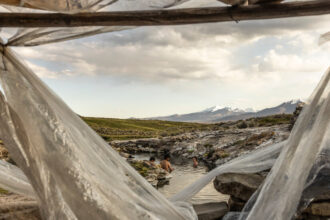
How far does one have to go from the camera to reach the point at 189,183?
12352 mm

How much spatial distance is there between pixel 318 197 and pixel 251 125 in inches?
928

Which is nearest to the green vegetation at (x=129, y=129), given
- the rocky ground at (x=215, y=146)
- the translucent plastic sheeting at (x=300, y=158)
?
the rocky ground at (x=215, y=146)

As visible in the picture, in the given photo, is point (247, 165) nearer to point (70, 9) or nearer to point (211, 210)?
point (211, 210)

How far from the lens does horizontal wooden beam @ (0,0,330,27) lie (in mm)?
2416

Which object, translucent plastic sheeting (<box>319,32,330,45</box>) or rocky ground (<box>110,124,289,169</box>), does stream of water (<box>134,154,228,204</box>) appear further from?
translucent plastic sheeting (<box>319,32,330,45</box>)

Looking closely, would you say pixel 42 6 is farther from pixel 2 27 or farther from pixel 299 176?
pixel 299 176

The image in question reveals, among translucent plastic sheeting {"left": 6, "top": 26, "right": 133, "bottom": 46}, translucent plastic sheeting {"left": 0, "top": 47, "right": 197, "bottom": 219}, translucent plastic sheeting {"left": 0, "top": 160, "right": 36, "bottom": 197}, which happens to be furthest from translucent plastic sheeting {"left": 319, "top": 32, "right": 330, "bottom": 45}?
translucent plastic sheeting {"left": 0, "top": 160, "right": 36, "bottom": 197}

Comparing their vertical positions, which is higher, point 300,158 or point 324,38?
point 324,38

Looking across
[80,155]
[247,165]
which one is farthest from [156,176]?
[80,155]

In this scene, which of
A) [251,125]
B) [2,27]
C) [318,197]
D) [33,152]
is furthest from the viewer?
[251,125]

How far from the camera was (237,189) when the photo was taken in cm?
468

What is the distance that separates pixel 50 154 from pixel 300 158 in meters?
2.35

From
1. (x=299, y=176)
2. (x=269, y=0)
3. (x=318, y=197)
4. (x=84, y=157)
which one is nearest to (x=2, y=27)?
(x=84, y=157)

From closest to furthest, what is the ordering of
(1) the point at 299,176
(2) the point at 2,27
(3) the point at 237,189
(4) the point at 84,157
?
(2) the point at 2,27 → (4) the point at 84,157 → (1) the point at 299,176 → (3) the point at 237,189
